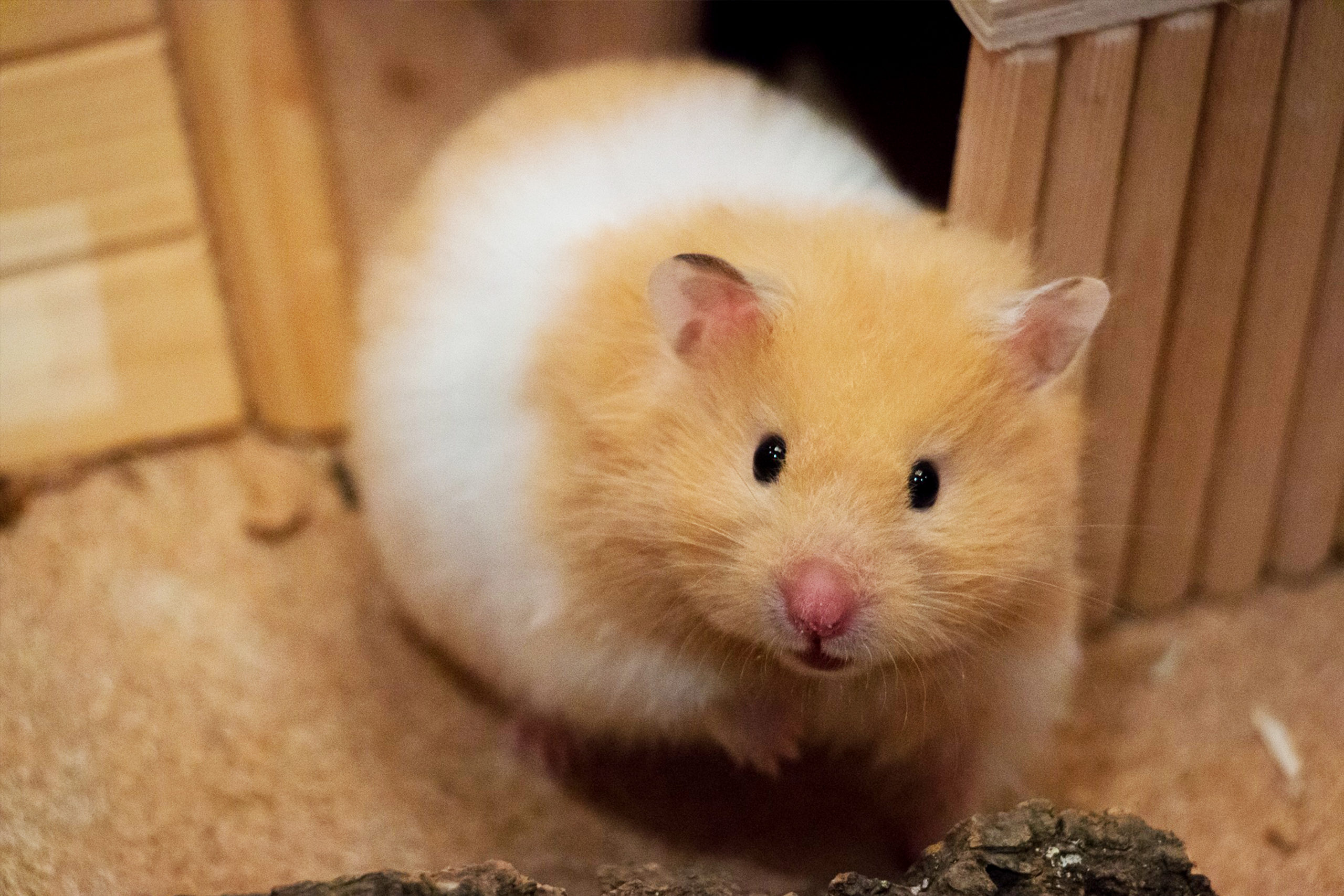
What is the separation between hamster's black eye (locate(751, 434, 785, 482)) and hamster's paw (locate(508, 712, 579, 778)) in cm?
104

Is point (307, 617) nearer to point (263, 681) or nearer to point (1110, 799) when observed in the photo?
point (263, 681)

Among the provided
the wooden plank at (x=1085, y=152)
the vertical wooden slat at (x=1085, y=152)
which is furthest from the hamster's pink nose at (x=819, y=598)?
the vertical wooden slat at (x=1085, y=152)

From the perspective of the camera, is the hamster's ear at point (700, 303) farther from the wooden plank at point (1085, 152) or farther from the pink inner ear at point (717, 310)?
the wooden plank at point (1085, 152)

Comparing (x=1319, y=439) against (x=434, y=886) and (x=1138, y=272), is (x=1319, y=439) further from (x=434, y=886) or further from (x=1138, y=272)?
(x=434, y=886)

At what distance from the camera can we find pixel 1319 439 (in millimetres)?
2785

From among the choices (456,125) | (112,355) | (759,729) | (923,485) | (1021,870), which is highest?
(456,125)

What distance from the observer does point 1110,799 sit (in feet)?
8.54

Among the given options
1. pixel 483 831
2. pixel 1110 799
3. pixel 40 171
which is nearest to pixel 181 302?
pixel 40 171

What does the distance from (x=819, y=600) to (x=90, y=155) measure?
2003mm

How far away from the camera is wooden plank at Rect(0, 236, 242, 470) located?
297 centimetres

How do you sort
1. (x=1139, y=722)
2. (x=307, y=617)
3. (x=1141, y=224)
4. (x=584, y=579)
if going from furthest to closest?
(x=307, y=617) < (x=1139, y=722) < (x=1141, y=224) < (x=584, y=579)

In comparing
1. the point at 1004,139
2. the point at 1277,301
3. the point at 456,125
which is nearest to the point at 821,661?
the point at 1004,139

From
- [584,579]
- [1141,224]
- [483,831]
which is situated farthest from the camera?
[483,831]

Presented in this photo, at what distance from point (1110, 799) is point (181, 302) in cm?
230
